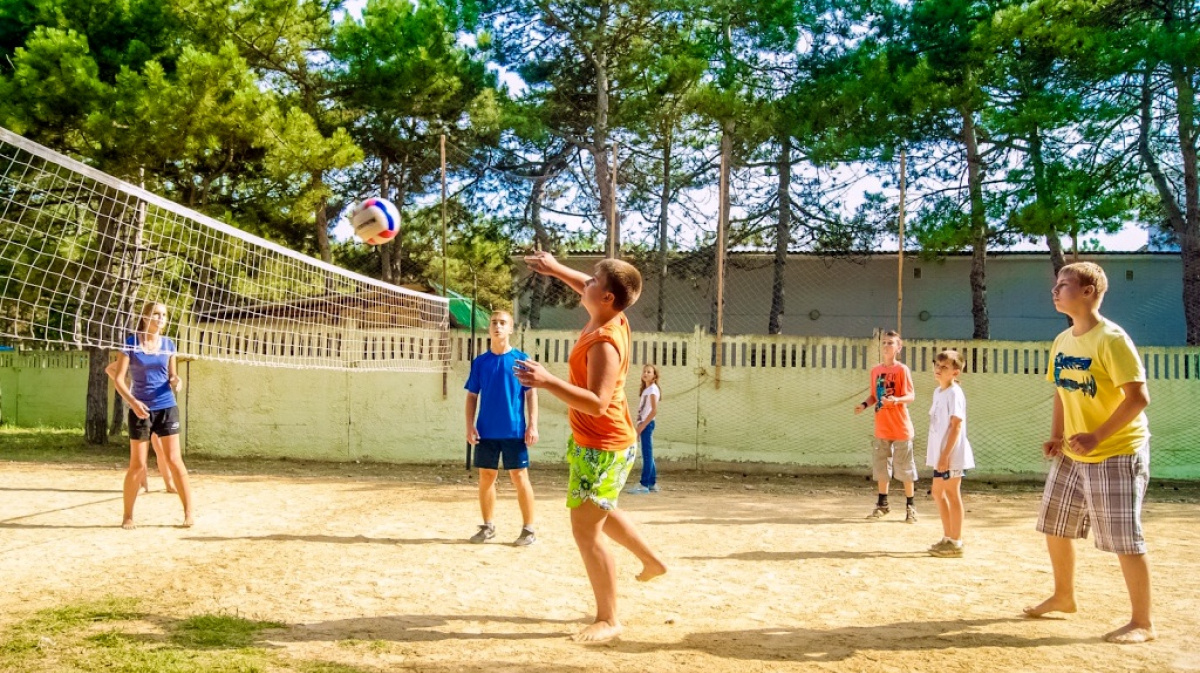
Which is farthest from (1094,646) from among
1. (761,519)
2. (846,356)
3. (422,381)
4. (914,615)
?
(422,381)

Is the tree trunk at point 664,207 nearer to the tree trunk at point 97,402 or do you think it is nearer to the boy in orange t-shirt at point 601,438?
the tree trunk at point 97,402

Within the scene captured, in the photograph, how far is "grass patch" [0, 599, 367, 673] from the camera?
366 cm

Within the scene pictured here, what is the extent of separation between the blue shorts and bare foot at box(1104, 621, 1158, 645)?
374 cm

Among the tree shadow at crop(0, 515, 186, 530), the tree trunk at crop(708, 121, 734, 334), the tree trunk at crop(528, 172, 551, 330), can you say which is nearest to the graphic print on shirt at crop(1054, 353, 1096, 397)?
the tree shadow at crop(0, 515, 186, 530)

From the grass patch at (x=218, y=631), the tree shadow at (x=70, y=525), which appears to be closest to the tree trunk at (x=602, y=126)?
the tree shadow at (x=70, y=525)

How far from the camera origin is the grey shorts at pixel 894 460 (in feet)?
25.8

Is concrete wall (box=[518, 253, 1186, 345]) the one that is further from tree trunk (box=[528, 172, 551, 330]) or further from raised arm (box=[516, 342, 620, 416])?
raised arm (box=[516, 342, 620, 416])

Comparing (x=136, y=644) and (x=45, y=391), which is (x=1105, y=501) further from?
(x=45, y=391)

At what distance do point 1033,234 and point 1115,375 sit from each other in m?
9.82

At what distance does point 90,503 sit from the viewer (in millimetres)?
8258

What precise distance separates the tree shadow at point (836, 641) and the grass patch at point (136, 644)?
154 centimetres

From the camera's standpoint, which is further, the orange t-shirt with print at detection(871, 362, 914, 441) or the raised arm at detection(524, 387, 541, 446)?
the orange t-shirt with print at detection(871, 362, 914, 441)

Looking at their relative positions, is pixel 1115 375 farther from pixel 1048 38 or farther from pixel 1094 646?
pixel 1048 38

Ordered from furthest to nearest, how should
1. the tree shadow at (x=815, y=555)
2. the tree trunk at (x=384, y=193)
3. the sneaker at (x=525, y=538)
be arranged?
the tree trunk at (x=384, y=193) < the sneaker at (x=525, y=538) < the tree shadow at (x=815, y=555)
